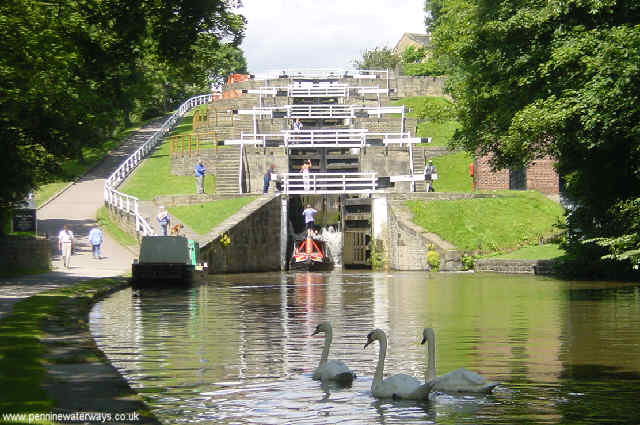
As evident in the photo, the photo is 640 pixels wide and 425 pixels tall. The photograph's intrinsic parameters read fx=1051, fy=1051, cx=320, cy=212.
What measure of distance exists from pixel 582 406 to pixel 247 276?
99.4ft

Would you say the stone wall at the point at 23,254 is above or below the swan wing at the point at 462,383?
above

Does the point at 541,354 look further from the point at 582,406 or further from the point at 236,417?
the point at 236,417

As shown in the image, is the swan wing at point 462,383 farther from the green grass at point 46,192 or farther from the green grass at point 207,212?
Answer: the green grass at point 46,192

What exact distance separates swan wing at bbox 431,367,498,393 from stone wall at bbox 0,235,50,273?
25170 millimetres

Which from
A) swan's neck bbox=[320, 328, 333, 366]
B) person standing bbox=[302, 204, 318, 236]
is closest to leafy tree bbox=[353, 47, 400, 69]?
person standing bbox=[302, 204, 318, 236]

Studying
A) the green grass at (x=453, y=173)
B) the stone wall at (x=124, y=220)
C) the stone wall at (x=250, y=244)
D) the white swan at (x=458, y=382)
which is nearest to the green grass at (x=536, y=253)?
the stone wall at (x=250, y=244)

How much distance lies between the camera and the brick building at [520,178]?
58.6 metres

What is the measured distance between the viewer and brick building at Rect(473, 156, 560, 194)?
192 feet

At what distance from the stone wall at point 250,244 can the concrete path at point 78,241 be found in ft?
11.6

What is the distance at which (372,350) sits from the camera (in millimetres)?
17453

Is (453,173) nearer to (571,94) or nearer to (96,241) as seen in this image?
(96,241)

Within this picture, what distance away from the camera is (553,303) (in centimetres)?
2566

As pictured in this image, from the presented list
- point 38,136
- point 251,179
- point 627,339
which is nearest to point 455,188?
point 251,179

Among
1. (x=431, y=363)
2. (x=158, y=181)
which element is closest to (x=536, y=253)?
(x=158, y=181)
